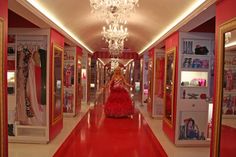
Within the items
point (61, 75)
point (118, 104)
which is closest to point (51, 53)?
point (61, 75)

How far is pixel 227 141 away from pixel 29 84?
4433mm

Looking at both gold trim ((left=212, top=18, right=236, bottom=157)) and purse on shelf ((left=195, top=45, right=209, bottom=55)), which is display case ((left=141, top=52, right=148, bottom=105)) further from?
gold trim ((left=212, top=18, right=236, bottom=157))

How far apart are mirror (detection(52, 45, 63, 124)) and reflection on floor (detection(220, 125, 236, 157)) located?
166 inches

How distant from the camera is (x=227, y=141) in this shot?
136 inches

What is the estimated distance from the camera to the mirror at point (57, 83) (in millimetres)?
6371

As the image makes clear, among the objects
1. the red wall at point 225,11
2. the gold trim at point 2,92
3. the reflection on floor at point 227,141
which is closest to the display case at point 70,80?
the gold trim at point 2,92

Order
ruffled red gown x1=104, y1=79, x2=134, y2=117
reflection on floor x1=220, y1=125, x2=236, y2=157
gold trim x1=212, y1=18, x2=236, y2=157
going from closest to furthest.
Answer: reflection on floor x1=220, y1=125, x2=236, y2=157 → gold trim x1=212, y1=18, x2=236, y2=157 → ruffled red gown x1=104, y1=79, x2=134, y2=117

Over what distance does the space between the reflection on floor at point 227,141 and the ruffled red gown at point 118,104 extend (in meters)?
6.50

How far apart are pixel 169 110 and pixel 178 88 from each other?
0.97 m

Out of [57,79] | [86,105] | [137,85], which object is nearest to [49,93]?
[57,79]

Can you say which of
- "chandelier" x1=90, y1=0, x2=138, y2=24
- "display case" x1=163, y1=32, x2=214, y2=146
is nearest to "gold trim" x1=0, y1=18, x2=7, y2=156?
"chandelier" x1=90, y1=0, x2=138, y2=24

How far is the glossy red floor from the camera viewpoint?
557cm

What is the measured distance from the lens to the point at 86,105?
43.4 ft

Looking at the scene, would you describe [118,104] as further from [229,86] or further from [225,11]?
[225,11]
